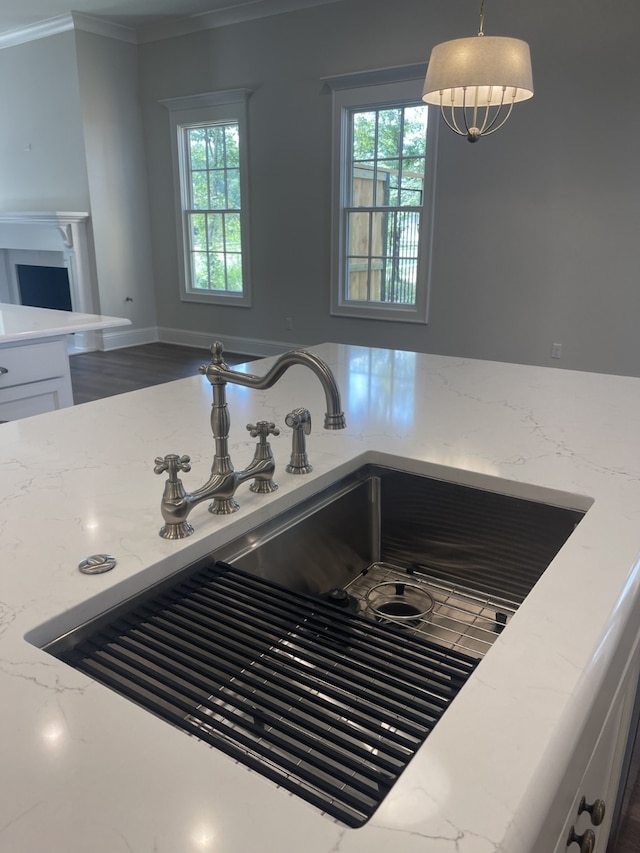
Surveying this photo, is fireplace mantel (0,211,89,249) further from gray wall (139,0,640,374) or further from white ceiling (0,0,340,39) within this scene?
white ceiling (0,0,340,39)

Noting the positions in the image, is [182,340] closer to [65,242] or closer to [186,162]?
[65,242]

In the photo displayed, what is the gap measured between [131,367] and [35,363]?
3.62 m

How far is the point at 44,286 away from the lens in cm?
721

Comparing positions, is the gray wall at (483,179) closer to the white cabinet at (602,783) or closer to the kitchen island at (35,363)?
the kitchen island at (35,363)

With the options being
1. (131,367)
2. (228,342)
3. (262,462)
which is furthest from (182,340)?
(262,462)

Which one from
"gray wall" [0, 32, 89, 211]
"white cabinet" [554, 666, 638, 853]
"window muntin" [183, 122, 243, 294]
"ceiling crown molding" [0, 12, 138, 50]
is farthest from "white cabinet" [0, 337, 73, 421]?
"ceiling crown molding" [0, 12, 138, 50]

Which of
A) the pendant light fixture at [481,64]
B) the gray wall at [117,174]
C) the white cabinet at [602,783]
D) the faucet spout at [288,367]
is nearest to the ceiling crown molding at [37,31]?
the gray wall at [117,174]

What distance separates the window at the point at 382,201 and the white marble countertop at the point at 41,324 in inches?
124

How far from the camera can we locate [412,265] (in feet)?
17.9

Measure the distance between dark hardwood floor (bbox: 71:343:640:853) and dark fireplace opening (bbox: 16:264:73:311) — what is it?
80cm

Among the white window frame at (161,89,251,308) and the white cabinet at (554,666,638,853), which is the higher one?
the white window frame at (161,89,251,308)

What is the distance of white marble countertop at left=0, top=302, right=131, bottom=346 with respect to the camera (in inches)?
99.7

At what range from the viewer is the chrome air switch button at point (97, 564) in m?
0.88

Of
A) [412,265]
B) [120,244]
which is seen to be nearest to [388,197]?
[412,265]
